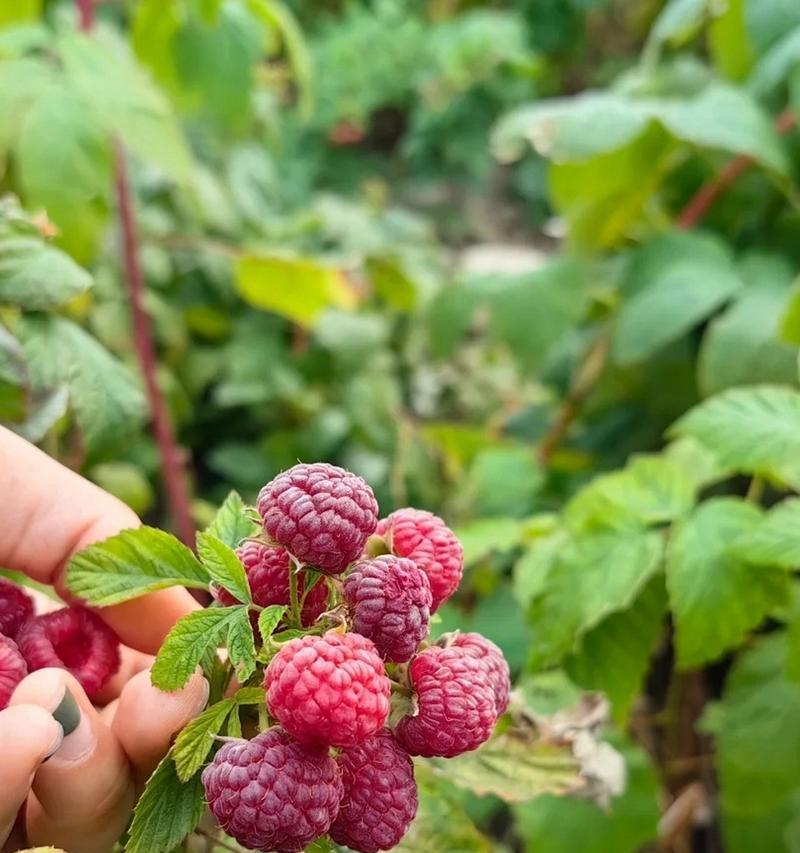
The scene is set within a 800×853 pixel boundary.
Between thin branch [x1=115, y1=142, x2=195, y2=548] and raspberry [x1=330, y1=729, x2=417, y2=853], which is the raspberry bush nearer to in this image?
raspberry [x1=330, y1=729, x2=417, y2=853]

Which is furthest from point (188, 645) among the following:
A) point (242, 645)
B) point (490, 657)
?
point (490, 657)

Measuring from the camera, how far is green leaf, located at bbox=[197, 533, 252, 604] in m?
0.37

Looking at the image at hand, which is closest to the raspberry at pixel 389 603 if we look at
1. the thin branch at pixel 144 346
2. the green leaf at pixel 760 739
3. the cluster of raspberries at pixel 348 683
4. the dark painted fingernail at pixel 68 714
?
the cluster of raspberries at pixel 348 683

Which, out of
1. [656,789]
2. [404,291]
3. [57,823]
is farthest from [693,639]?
[404,291]

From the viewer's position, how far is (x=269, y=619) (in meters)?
0.36

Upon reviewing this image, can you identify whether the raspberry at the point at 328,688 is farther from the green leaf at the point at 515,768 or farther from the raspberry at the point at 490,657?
the green leaf at the point at 515,768

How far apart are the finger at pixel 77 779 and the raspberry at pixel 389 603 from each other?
0.11 meters

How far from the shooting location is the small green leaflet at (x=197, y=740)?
356 mm

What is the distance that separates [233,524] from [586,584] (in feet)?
1.03

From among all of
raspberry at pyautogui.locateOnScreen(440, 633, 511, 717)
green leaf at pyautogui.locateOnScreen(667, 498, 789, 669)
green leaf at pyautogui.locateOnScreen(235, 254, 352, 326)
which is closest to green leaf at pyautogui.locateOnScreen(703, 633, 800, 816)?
green leaf at pyautogui.locateOnScreen(667, 498, 789, 669)

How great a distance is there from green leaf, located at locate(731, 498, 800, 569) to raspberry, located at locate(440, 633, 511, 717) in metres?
0.24

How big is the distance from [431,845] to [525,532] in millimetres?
367

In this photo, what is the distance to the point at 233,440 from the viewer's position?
1.53 metres

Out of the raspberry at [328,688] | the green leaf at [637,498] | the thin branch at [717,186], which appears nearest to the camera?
the raspberry at [328,688]
